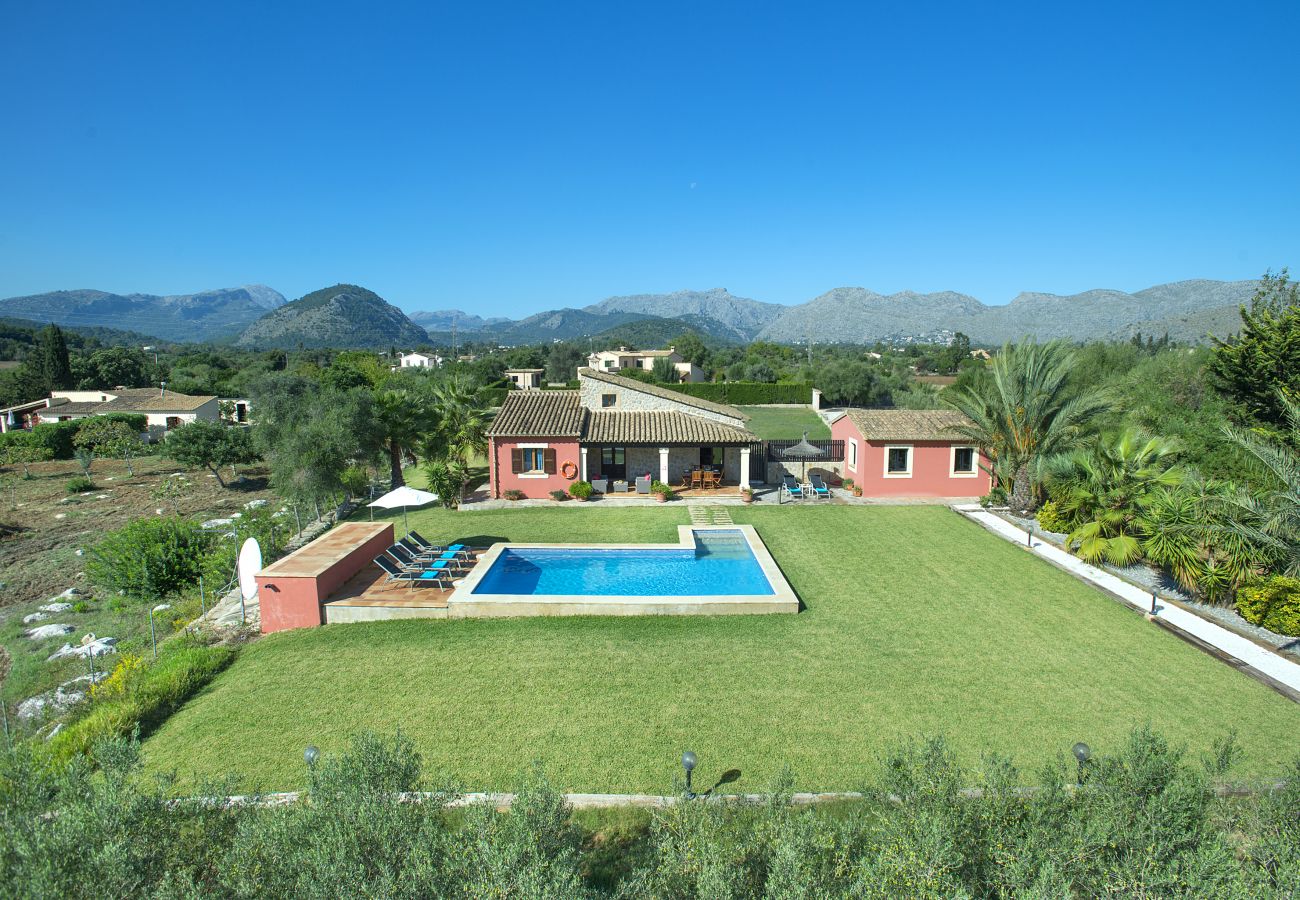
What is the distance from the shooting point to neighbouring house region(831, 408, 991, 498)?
24156 mm

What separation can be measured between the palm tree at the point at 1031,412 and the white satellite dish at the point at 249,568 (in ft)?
70.7

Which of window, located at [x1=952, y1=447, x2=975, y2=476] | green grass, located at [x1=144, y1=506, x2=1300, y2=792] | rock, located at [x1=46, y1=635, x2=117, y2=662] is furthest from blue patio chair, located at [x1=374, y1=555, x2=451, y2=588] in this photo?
window, located at [x1=952, y1=447, x2=975, y2=476]

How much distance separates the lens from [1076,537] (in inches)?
669

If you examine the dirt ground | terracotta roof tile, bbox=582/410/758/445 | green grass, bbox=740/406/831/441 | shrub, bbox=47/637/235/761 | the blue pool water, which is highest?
terracotta roof tile, bbox=582/410/758/445

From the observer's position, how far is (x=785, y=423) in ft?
163

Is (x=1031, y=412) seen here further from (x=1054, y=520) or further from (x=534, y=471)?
(x=534, y=471)

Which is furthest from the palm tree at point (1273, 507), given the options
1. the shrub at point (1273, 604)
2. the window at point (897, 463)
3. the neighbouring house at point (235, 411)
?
the neighbouring house at point (235, 411)

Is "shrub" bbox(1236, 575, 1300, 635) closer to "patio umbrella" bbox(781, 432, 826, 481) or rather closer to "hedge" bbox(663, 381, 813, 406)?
"patio umbrella" bbox(781, 432, 826, 481)

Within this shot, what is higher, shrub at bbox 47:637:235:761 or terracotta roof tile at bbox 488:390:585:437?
terracotta roof tile at bbox 488:390:585:437

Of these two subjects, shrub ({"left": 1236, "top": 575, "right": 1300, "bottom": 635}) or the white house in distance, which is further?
the white house in distance

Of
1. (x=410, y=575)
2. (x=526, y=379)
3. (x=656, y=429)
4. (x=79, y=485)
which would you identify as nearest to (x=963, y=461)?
(x=656, y=429)

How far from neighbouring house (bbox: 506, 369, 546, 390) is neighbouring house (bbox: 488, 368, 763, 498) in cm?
4900

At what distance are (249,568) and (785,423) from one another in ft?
134

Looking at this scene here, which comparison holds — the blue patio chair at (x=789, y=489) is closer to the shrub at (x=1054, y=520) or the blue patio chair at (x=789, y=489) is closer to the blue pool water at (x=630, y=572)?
the blue pool water at (x=630, y=572)
